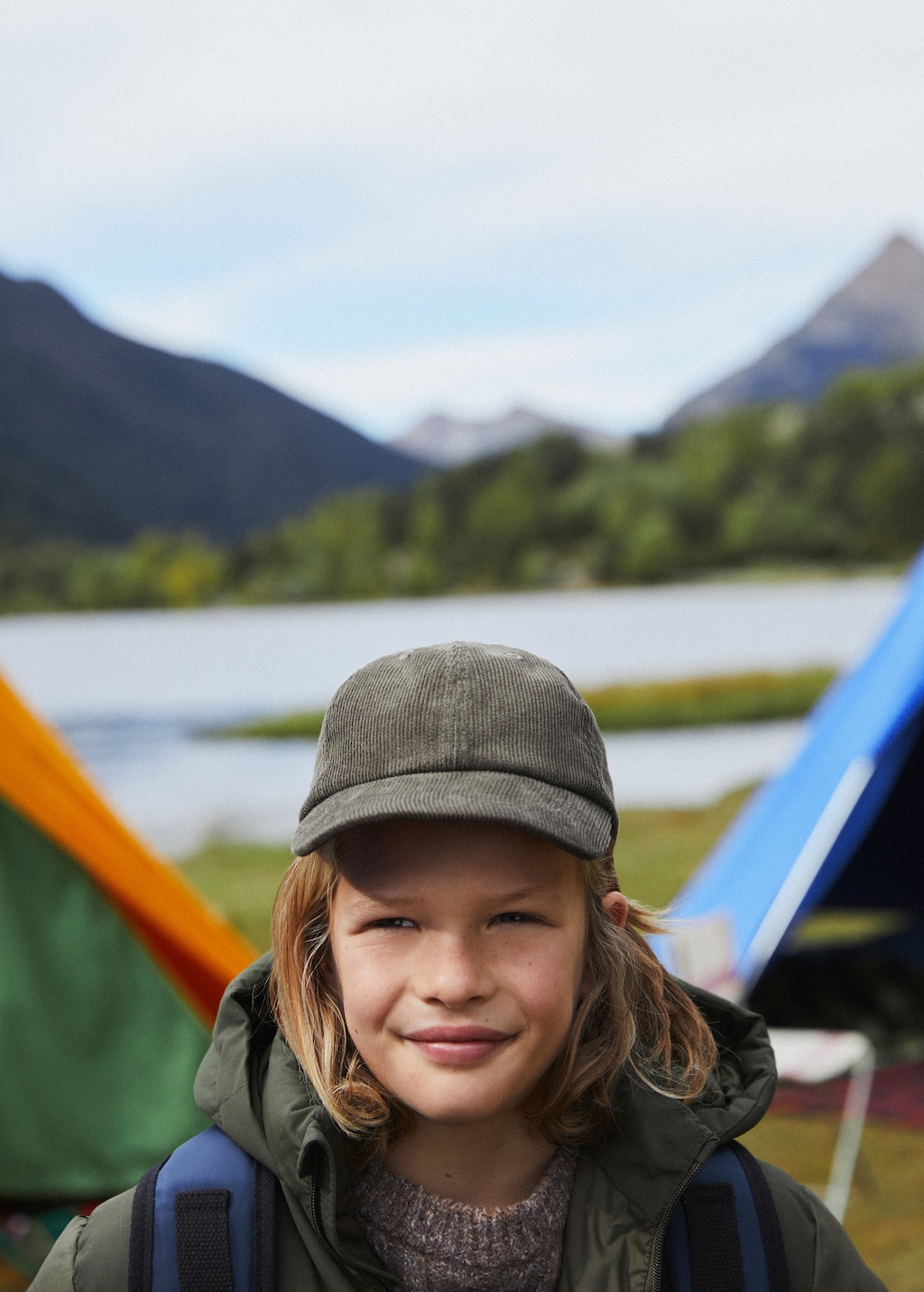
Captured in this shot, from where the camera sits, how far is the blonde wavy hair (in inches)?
39.8

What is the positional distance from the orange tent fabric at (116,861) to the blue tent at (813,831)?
43.7 inches

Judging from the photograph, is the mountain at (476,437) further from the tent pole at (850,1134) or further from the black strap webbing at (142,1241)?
the black strap webbing at (142,1241)

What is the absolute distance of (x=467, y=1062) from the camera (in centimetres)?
93

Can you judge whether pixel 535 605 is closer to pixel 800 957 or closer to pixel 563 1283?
pixel 800 957

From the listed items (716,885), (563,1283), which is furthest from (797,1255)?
Answer: (716,885)

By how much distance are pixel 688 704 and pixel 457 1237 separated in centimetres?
Answer: 1739

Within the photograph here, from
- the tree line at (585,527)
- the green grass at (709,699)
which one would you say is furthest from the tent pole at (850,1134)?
the tree line at (585,527)

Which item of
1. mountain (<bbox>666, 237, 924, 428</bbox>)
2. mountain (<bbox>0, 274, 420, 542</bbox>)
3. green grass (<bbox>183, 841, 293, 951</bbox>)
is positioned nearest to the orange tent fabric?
green grass (<bbox>183, 841, 293, 951</bbox>)

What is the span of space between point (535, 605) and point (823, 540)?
15.5 ft

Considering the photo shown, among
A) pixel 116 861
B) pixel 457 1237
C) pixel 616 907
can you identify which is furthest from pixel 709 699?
pixel 457 1237

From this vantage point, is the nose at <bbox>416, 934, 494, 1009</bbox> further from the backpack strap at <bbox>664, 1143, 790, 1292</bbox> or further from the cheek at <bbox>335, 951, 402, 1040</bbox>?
the backpack strap at <bbox>664, 1143, 790, 1292</bbox>

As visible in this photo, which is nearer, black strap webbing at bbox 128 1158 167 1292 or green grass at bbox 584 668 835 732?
black strap webbing at bbox 128 1158 167 1292

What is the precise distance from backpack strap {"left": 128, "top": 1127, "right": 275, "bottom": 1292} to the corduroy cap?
26 cm

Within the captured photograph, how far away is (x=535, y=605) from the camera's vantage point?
20109 mm
